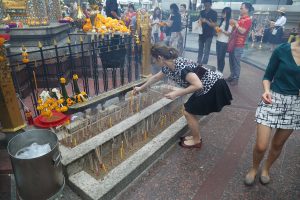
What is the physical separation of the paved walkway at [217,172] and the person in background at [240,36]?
283 centimetres

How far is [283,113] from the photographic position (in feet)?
8.91

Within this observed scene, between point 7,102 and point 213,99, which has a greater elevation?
point 7,102

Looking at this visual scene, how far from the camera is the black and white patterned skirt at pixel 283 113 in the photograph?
2688 millimetres

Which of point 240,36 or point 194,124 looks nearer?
point 194,124

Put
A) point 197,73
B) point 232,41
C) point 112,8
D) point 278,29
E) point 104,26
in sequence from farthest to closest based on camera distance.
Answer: point 278,29 < point 112,8 < point 232,41 < point 104,26 < point 197,73

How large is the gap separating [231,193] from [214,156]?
0.81 m

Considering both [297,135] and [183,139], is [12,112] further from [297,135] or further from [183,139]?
[297,135]

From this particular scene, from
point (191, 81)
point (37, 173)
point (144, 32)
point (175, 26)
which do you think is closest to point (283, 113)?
point (191, 81)

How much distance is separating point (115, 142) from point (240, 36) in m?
5.16

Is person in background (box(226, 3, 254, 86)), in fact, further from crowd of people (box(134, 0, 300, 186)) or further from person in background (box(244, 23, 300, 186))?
person in background (box(244, 23, 300, 186))

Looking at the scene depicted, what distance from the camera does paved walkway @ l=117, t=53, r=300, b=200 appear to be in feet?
9.84

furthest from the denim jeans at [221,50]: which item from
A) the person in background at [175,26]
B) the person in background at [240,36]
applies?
the person in background at [175,26]

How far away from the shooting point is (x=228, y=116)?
17.2ft

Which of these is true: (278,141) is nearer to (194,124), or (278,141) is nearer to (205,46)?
(194,124)
